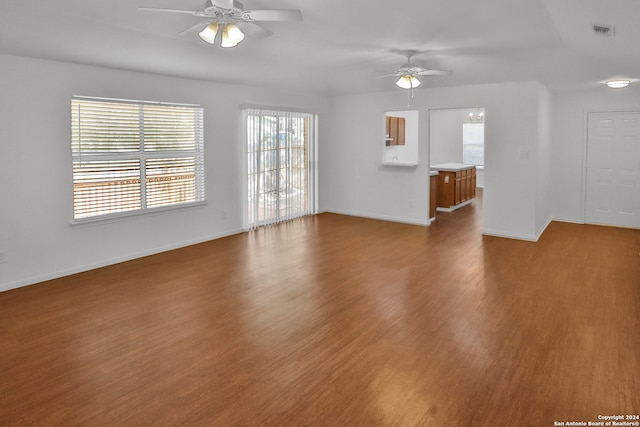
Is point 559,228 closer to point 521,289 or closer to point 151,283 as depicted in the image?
point 521,289

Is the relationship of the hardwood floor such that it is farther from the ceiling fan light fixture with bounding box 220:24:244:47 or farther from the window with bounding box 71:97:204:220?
the ceiling fan light fixture with bounding box 220:24:244:47

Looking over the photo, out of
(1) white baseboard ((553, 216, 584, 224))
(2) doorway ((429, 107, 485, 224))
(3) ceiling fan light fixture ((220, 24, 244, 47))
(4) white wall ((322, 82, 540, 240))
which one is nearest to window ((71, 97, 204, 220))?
(3) ceiling fan light fixture ((220, 24, 244, 47))

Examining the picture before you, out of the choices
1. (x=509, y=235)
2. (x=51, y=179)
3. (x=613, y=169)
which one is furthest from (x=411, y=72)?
(x=613, y=169)

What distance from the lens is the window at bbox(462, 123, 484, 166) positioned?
477 inches

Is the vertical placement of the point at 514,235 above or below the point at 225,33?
below

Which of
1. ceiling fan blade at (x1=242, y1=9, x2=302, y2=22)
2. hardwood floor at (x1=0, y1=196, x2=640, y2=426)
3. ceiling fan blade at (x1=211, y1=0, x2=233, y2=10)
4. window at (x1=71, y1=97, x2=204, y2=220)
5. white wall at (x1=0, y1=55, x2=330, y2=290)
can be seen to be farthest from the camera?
window at (x1=71, y1=97, x2=204, y2=220)

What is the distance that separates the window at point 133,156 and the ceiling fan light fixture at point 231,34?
8.75ft

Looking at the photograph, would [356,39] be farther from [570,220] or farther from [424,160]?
[570,220]

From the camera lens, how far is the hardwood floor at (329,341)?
247cm

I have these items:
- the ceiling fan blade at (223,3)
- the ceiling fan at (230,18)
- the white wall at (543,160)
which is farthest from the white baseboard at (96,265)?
the white wall at (543,160)

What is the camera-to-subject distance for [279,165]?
773 cm

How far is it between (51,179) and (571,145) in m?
8.04

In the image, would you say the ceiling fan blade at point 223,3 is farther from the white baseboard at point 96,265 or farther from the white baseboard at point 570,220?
the white baseboard at point 570,220

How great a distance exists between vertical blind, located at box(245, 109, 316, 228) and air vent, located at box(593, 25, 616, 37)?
16.1 ft
